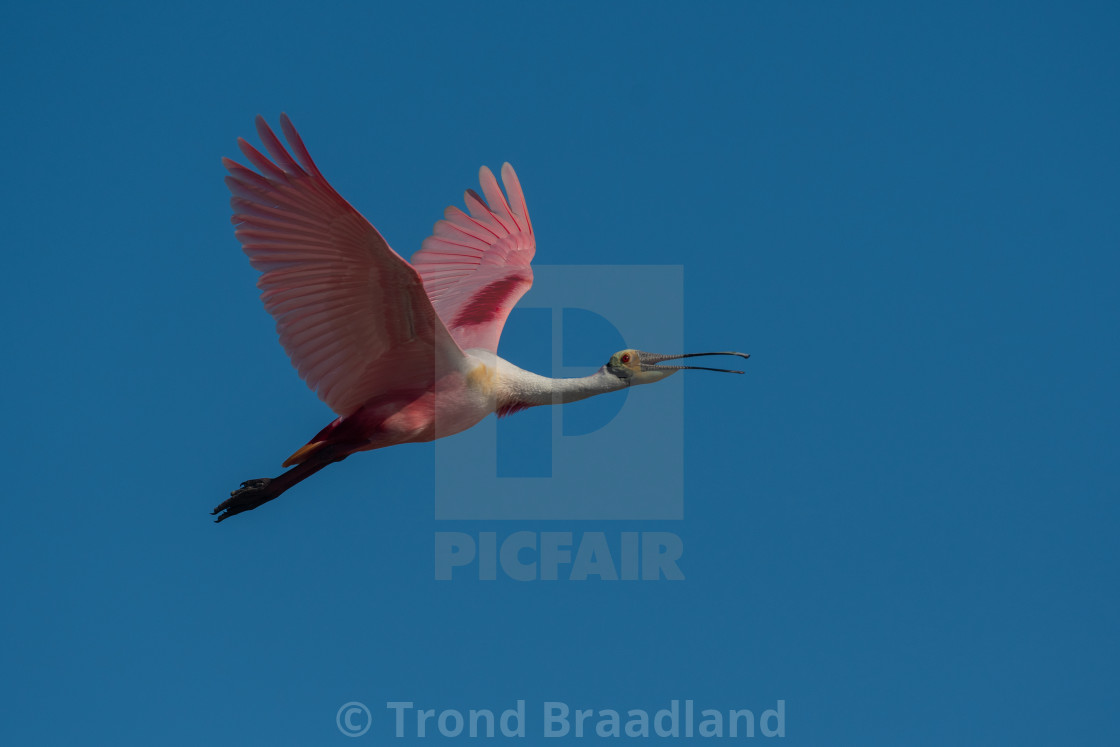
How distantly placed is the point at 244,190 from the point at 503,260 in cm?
395

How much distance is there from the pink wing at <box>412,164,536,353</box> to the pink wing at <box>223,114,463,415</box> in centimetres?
220

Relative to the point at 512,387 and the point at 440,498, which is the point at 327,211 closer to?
the point at 512,387

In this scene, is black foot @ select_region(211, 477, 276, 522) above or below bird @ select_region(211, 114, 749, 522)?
below

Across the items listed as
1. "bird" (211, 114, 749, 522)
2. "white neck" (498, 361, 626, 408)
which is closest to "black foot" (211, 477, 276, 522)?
"bird" (211, 114, 749, 522)

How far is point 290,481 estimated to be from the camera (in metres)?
11.0

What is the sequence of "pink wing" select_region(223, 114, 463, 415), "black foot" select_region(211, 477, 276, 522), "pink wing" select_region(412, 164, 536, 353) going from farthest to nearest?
"pink wing" select_region(412, 164, 536, 353), "black foot" select_region(211, 477, 276, 522), "pink wing" select_region(223, 114, 463, 415)

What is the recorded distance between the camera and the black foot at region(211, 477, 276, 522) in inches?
430

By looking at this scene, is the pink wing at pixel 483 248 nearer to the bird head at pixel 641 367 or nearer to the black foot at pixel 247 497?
the bird head at pixel 641 367

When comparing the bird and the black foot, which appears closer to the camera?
the bird

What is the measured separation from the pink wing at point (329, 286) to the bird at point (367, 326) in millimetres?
10

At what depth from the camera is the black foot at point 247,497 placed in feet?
35.8

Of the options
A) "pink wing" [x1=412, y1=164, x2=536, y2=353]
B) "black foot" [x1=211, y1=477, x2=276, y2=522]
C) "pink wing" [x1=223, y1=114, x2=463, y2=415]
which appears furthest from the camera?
"pink wing" [x1=412, y1=164, x2=536, y2=353]

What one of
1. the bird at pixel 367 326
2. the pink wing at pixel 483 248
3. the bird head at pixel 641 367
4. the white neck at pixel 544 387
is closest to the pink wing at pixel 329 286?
the bird at pixel 367 326

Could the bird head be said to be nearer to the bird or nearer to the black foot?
the bird
